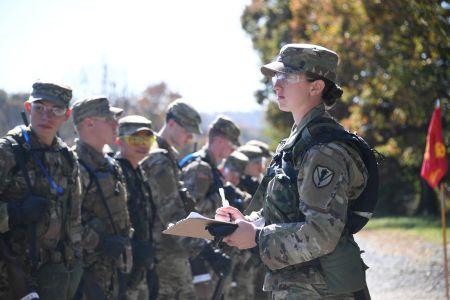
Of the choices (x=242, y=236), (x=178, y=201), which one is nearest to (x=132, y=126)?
(x=178, y=201)

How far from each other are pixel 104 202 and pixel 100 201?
0.21 ft

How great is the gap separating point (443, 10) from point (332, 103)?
8.50 metres

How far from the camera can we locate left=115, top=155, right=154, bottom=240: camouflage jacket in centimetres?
671

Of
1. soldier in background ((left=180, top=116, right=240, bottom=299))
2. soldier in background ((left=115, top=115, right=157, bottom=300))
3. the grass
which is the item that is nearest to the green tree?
the grass

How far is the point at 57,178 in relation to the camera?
5.50m

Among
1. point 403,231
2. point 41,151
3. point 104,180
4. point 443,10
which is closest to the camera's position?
point 41,151

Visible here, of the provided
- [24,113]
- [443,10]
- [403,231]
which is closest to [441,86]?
[443,10]

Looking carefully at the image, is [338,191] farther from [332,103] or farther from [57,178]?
[57,178]

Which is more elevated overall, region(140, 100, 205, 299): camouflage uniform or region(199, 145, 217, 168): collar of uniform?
region(199, 145, 217, 168): collar of uniform

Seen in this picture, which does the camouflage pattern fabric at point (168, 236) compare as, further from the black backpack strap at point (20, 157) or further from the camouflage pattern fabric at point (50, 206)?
the black backpack strap at point (20, 157)

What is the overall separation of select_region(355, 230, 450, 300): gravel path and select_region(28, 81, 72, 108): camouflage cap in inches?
296

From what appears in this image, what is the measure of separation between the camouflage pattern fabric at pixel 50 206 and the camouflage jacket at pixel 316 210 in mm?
2179

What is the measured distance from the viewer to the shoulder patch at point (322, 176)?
3676 mm

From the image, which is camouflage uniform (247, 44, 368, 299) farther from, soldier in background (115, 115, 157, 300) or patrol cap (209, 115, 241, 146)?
patrol cap (209, 115, 241, 146)
